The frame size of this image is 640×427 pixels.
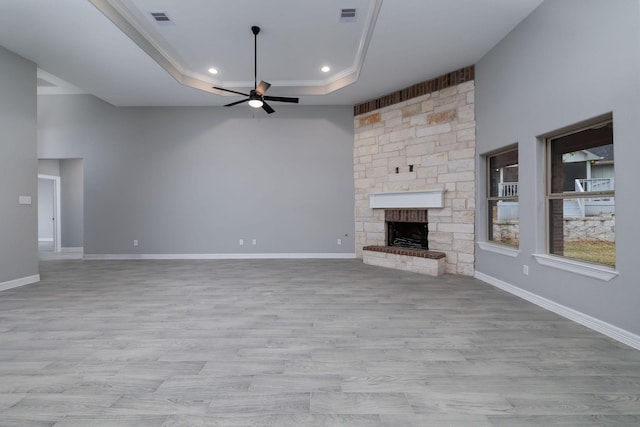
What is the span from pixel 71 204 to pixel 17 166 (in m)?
3.77

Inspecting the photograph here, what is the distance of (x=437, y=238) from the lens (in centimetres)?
494

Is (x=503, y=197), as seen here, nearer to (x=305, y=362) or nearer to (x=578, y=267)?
(x=578, y=267)

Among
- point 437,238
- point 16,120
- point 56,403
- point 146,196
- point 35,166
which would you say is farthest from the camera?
point 146,196

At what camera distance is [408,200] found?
5203 millimetres

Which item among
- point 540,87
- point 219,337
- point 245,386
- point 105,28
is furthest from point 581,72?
point 105,28

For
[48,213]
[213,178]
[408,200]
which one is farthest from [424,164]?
[48,213]

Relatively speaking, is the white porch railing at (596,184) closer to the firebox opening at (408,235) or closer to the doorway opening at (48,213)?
the firebox opening at (408,235)

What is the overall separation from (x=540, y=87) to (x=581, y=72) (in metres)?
0.51

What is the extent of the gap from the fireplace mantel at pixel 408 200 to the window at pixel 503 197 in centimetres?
76

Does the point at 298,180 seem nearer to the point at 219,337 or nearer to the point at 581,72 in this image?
the point at 219,337

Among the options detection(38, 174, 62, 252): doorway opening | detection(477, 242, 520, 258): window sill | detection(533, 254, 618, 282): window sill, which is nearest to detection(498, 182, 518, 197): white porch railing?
detection(477, 242, 520, 258): window sill

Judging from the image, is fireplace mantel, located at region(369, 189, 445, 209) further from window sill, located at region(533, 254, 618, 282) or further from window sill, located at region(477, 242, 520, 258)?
window sill, located at region(533, 254, 618, 282)

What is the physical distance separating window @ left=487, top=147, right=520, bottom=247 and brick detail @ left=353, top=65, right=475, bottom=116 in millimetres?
1419

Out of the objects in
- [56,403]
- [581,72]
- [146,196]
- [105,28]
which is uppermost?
[105,28]
